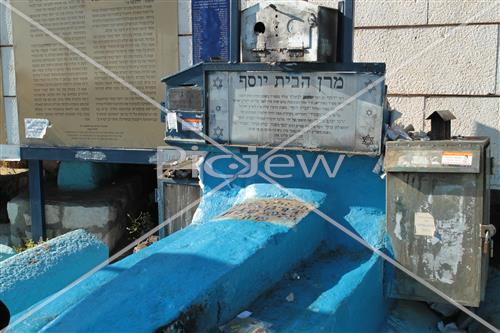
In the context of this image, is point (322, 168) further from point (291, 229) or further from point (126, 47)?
point (126, 47)

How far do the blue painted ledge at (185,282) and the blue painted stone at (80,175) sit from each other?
158 inches

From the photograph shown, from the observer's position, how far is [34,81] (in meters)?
6.14

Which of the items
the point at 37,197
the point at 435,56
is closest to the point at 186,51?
the point at 435,56

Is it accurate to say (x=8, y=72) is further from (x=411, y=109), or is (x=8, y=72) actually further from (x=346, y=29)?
(x=411, y=109)

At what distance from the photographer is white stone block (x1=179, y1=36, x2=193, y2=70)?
18.0ft

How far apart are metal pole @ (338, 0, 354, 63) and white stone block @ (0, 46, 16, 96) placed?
4177 millimetres

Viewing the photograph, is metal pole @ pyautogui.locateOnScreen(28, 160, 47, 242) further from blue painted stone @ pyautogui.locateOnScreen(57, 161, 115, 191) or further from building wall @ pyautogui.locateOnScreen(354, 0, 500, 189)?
building wall @ pyautogui.locateOnScreen(354, 0, 500, 189)

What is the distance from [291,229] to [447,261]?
98cm

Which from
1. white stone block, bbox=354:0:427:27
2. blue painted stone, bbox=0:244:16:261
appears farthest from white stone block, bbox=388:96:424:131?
blue painted stone, bbox=0:244:16:261

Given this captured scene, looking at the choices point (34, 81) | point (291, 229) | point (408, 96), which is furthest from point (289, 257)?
point (34, 81)

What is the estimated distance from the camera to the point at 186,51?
18.0 feet

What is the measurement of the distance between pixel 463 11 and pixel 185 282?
360 centimetres

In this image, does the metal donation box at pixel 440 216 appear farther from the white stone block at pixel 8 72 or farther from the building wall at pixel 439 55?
the white stone block at pixel 8 72

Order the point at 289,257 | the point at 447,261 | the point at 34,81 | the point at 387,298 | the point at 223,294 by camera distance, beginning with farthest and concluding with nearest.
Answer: the point at 34,81, the point at 387,298, the point at 447,261, the point at 289,257, the point at 223,294
